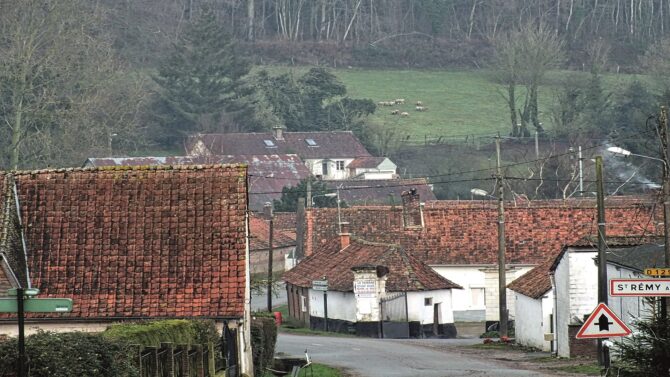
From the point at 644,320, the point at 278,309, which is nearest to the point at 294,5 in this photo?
the point at 278,309

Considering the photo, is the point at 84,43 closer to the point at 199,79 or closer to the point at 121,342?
the point at 199,79

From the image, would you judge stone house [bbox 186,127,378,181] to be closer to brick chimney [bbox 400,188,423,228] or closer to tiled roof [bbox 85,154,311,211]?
tiled roof [bbox 85,154,311,211]

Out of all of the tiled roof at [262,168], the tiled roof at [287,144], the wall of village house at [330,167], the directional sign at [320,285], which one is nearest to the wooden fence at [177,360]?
the directional sign at [320,285]

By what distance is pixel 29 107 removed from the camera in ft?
247

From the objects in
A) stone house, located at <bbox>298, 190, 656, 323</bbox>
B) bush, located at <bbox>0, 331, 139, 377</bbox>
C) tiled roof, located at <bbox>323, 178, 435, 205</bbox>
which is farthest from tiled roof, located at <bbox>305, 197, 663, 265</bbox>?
bush, located at <bbox>0, 331, 139, 377</bbox>

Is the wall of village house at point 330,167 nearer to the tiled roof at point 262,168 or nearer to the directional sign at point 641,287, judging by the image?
the tiled roof at point 262,168

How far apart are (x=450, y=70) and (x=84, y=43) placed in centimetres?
8174

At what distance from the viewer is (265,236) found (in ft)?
261

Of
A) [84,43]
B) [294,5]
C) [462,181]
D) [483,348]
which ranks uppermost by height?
[294,5]

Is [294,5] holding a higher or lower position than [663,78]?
higher

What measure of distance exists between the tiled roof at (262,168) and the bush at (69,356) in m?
77.0

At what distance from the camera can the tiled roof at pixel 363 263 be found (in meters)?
50.8

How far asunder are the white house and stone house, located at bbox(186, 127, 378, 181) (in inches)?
2884

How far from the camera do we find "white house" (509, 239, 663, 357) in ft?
108
